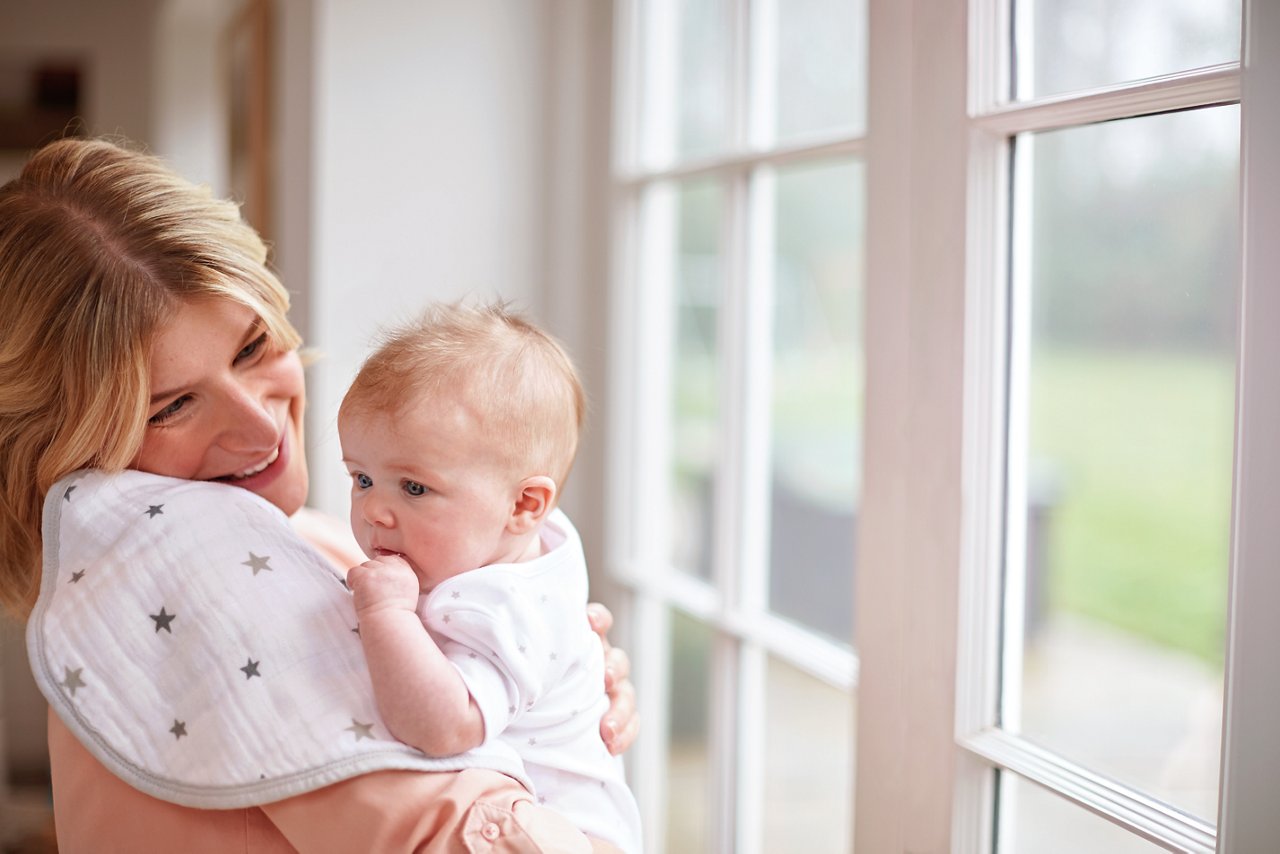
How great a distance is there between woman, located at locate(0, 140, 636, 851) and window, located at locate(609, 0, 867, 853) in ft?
1.78

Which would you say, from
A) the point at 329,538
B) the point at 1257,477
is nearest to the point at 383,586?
the point at 329,538

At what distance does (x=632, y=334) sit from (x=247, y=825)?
3.87 ft

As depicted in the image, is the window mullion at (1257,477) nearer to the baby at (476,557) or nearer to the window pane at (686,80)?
the baby at (476,557)

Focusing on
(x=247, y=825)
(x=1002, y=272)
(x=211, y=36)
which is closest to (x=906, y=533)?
(x=1002, y=272)

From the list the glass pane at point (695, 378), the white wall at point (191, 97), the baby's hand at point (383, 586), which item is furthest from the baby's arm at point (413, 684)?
the white wall at point (191, 97)

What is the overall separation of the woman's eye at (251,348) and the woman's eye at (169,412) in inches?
2.5

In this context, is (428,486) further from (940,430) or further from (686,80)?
(686,80)

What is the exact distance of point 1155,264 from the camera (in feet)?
3.30

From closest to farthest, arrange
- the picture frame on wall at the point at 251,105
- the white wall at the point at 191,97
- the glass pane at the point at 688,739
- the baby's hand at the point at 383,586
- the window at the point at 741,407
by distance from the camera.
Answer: the baby's hand at the point at 383,586 < the window at the point at 741,407 < the glass pane at the point at 688,739 < the picture frame on wall at the point at 251,105 < the white wall at the point at 191,97

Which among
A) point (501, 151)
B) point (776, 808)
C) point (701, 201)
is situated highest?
point (501, 151)

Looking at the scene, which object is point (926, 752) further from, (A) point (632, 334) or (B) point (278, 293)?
(A) point (632, 334)

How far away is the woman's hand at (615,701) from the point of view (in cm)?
106

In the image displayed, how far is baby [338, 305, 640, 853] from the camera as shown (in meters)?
0.84

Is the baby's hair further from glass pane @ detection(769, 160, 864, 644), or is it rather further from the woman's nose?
glass pane @ detection(769, 160, 864, 644)
